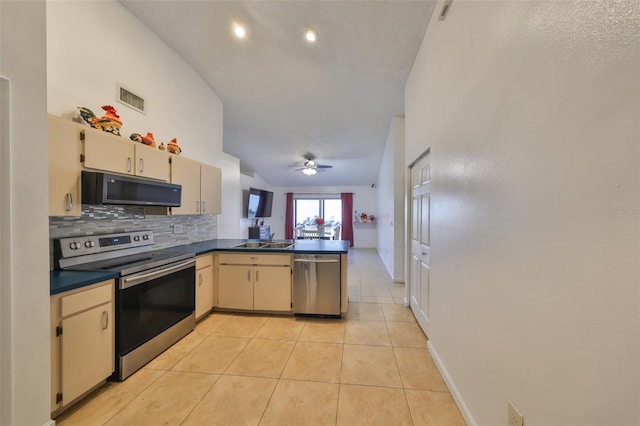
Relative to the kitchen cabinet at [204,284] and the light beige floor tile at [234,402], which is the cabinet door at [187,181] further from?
the light beige floor tile at [234,402]

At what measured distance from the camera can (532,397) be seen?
38.2 inches

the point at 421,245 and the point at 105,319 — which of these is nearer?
the point at 105,319

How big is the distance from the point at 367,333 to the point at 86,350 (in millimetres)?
2393

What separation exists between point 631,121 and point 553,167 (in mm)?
262

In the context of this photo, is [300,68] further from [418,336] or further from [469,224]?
[418,336]

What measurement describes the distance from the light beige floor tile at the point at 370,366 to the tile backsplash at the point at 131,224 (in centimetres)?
245

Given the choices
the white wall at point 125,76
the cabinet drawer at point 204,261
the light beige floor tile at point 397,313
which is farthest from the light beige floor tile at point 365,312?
the white wall at point 125,76

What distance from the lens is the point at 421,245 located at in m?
2.80

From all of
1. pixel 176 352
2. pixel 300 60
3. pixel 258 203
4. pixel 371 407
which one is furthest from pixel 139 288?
pixel 258 203

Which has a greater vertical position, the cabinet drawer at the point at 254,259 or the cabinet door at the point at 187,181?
the cabinet door at the point at 187,181

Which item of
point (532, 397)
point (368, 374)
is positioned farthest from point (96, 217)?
point (532, 397)

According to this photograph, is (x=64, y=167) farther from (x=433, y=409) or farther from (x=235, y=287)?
(x=433, y=409)

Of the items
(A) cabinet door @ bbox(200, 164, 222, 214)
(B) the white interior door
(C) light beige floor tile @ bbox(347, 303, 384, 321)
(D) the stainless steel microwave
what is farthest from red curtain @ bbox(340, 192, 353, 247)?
(D) the stainless steel microwave

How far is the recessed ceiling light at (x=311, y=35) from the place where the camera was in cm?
268
